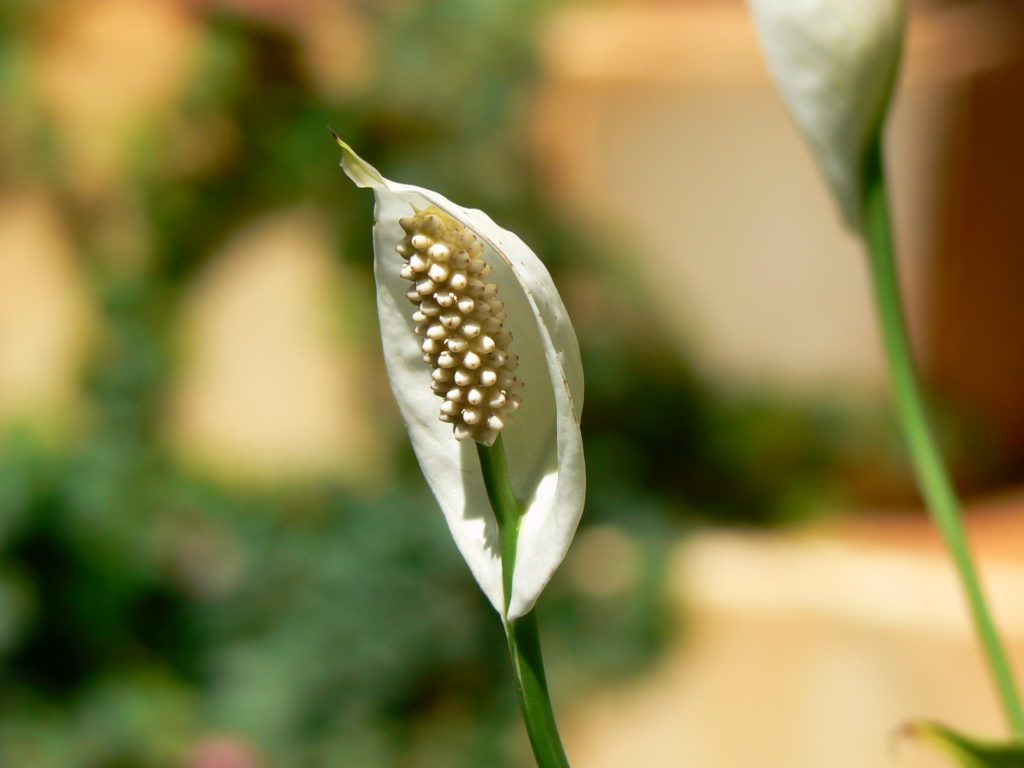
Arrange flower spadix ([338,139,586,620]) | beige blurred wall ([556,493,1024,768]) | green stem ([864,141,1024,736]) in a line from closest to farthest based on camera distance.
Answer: flower spadix ([338,139,586,620]), green stem ([864,141,1024,736]), beige blurred wall ([556,493,1024,768])

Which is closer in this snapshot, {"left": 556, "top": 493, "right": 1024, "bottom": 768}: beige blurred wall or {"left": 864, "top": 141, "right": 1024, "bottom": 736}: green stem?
{"left": 864, "top": 141, "right": 1024, "bottom": 736}: green stem

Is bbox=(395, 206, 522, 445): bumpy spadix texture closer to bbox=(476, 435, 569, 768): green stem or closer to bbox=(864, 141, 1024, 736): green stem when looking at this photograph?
bbox=(476, 435, 569, 768): green stem

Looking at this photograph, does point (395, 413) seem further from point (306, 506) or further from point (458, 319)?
point (458, 319)

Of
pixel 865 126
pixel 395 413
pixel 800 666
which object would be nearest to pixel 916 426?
pixel 865 126

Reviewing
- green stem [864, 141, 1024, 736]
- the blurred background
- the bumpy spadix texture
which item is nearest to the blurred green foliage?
the blurred background

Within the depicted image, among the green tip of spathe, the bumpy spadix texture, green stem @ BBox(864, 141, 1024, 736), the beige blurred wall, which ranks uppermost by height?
the green tip of spathe

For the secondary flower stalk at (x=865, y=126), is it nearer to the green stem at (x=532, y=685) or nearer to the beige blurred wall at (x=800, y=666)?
the green stem at (x=532, y=685)

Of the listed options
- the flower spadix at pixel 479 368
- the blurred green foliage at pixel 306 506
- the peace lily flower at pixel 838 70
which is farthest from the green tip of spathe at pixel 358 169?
the blurred green foliage at pixel 306 506
